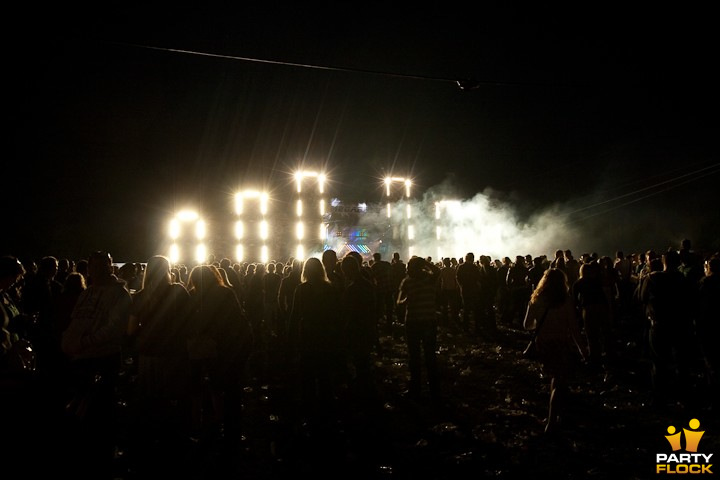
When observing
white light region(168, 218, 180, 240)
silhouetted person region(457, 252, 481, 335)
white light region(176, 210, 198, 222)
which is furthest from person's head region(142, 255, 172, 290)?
white light region(176, 210, 198, 222)

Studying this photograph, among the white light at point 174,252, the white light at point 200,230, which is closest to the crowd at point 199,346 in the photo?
the white light at point 174,252

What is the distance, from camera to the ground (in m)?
4.66

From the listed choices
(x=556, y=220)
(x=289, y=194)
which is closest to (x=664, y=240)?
(x=556, y=220)

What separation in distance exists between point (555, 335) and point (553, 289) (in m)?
0.57

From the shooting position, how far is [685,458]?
4.68 metres

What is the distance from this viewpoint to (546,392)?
7195 millimetres

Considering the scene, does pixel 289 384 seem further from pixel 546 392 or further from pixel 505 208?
pixel 505 208

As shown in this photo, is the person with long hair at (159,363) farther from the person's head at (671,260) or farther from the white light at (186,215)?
the white light at (186,215)

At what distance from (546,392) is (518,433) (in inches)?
76.8

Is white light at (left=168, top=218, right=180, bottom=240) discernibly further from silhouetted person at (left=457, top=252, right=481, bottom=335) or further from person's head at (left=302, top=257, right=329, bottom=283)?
person's head at (left=302, top=257, right=329, bottom=283)

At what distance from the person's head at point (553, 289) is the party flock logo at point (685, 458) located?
1892 millimetres

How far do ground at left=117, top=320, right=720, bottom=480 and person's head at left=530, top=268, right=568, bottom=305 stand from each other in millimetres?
1628

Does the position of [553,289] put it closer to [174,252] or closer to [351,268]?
[351,268]

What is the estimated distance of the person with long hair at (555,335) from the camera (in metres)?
5.46
